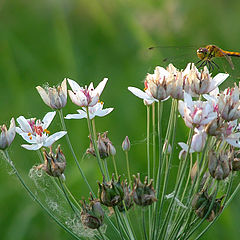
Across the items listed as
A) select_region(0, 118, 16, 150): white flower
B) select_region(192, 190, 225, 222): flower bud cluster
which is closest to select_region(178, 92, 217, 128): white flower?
select_region(192, 190, 225, 222): flower bud cluster

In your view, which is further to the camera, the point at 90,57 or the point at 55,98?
the point at 90,57

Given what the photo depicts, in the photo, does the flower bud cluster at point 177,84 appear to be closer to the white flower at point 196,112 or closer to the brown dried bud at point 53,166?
the white flower at point 196,112

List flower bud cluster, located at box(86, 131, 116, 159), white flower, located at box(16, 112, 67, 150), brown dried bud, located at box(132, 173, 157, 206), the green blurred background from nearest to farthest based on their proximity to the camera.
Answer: brown dried bud, located at box(132, 173, 157, 206) < white flower, located at box(16, 112, 67, 150) < flower bud cluster, located at box(86, 131, 116, 159) < the green blurred background

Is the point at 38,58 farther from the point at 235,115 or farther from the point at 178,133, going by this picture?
the point at 235,115

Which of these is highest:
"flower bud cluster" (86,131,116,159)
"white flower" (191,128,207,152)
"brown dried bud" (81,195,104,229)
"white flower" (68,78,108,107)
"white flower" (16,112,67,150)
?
"white flower" (68,78,108,107)

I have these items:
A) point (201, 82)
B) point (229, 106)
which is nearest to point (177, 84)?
point (201, 82)

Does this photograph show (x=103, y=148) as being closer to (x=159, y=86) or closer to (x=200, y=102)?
(x=159, y=86)

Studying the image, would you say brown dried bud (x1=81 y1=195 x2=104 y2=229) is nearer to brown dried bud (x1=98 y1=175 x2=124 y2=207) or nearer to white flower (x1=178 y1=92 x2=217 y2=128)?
brown dried bud (x1=98 y1=175 x2=124 y2=207)
